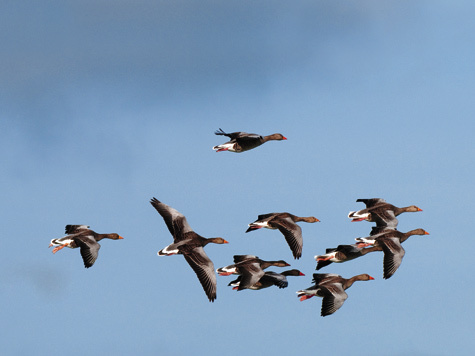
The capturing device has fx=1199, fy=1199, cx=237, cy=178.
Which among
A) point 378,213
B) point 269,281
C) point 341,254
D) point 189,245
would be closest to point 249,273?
point 269,281

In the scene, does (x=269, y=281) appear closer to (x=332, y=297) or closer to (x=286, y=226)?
(x=286, y=226)

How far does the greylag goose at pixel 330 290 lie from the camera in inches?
1993

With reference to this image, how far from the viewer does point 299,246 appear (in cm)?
5409

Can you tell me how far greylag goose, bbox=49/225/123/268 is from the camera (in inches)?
2186

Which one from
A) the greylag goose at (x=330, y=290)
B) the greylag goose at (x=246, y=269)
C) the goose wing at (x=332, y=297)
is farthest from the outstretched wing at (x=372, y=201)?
the goose wing at (x=332, y=297)

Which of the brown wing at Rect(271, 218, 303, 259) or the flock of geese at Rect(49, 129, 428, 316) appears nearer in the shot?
the flock of geese at Rect(49, 129, 428, 316)

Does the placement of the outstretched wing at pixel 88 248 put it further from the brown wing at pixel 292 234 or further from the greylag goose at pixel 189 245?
the brown wing at pixel 292 234

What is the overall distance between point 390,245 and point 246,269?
21.8 ft

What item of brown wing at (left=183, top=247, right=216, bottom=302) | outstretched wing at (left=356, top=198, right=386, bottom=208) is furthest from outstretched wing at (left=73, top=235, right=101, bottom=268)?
outstretched wing at (left=356, top=198, right=386, bottom=208)

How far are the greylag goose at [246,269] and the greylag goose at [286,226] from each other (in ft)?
5.44

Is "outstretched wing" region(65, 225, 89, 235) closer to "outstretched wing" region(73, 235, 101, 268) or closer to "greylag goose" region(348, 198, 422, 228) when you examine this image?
"outstretched wing" region(73, 235, 101, 268)

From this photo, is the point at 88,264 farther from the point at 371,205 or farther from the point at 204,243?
the point at 371,205

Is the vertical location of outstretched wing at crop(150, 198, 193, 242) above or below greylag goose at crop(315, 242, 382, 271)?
above

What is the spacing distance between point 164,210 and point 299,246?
6328 millimetres
